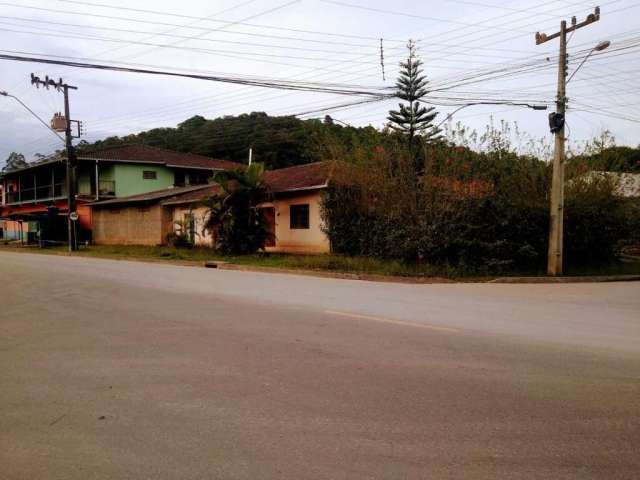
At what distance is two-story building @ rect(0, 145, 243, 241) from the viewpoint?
42562 mm

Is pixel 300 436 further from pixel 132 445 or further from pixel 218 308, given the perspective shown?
pixel 218 308

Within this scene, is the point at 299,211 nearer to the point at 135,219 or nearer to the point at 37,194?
the point at 135,219

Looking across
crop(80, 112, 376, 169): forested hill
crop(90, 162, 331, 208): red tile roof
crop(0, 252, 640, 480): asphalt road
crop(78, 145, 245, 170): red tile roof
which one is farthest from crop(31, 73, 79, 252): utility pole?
crop(0, 252, 640, 480): asphalt road

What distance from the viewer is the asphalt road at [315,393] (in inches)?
147

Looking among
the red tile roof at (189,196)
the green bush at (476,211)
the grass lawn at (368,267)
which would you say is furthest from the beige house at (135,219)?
the green bush at (476,211)

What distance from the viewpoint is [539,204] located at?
1875 centimetres

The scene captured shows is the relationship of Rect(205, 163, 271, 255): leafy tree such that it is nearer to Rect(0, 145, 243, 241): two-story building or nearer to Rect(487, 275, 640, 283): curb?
Rect(487, 275, 640, 283): curb

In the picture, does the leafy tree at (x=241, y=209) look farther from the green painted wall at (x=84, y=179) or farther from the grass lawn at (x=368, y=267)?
the green painted wall at (x=84, y=179)

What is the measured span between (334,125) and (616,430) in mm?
26939

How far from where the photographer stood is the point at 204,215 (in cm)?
2619

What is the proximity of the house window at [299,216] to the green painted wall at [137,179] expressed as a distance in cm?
2254

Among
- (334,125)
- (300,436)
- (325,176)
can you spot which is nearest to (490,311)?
(300,436)

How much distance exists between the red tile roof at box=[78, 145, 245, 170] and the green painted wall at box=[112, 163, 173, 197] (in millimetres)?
688

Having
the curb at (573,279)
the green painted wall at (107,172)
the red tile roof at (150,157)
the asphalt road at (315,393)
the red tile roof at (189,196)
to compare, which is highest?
the red tile roof at (150,157)
